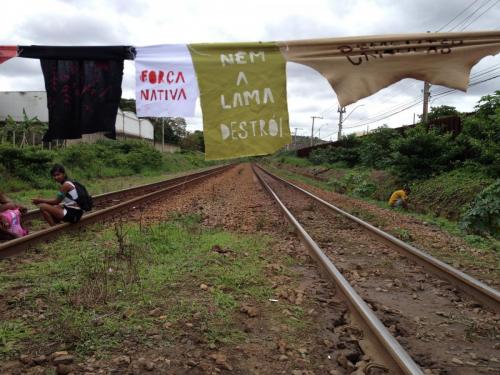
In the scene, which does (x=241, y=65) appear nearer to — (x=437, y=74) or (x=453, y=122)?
(x=437, y=74)

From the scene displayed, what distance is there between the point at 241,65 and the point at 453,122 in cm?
1823

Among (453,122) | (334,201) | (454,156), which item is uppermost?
(453,122)

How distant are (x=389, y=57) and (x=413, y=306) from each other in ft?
10.00

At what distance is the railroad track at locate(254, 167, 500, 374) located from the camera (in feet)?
12.2

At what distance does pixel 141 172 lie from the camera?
34.2m

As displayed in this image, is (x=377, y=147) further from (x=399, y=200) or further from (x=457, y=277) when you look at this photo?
(x=457, y=277)

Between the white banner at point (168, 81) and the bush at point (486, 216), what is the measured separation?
9.55 m

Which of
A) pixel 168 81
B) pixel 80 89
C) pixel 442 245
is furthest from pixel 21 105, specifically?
pixel 168 81

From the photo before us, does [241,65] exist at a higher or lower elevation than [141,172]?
higher

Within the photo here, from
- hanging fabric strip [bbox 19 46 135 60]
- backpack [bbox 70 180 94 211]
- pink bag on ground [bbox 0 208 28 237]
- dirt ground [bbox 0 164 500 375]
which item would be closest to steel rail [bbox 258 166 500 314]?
dirt ground [bbox 0 164 500 375]

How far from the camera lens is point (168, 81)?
335 cm

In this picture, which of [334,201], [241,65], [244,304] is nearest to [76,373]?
[244,304]

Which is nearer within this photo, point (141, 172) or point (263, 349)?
point (263, 349)

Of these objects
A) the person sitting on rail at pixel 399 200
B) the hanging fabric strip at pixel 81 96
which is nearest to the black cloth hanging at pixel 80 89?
the hanging fabric strip at pixel 81 96
